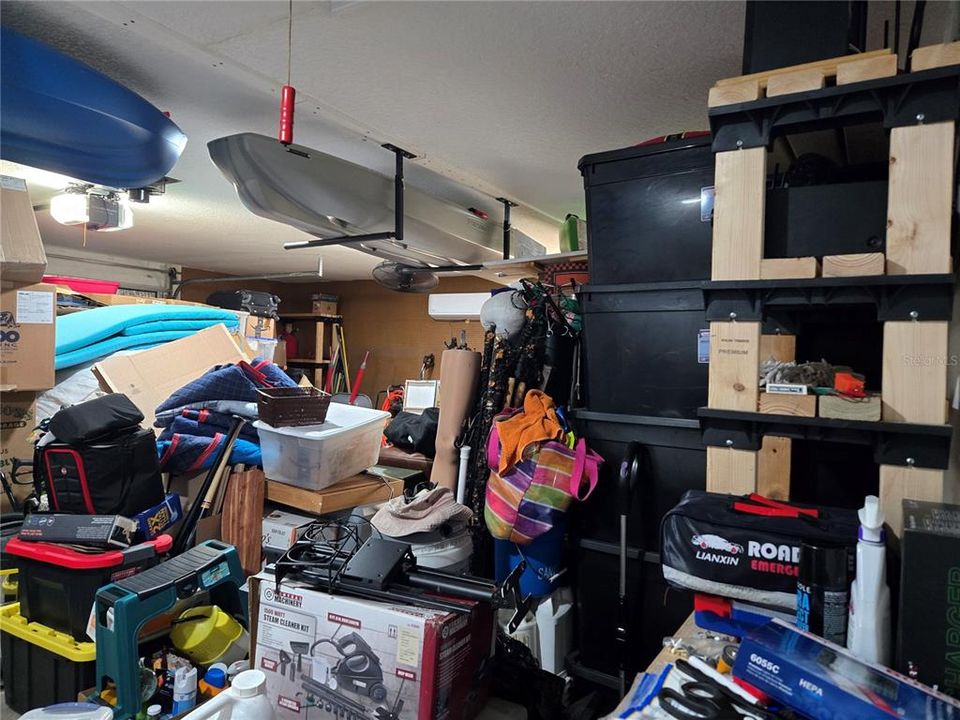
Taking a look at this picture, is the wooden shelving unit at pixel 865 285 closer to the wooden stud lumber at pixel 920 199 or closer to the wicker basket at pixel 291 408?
the wooden stud lumber at pixel 920 199

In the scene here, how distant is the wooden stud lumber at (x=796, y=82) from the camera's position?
3.94ft

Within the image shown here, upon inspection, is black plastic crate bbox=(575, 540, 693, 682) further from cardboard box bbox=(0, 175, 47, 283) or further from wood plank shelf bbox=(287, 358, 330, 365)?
wood plank shelf bbox=(287, 358, 330, 365)

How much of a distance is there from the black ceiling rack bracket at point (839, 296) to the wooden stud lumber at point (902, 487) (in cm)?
29

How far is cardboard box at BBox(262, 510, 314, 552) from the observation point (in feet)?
9.15

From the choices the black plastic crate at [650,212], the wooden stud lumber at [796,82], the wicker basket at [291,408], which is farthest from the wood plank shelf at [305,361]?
the wooden stud lumber at [796,82]

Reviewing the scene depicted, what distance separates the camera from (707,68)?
197cm

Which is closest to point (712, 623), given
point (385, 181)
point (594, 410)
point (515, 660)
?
point (515, 660)

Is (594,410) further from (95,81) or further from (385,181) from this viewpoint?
(95,81)

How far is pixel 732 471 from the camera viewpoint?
51.8 inches

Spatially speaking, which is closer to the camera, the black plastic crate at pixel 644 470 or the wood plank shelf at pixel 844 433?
the wood plank shelf at pixel 844 433

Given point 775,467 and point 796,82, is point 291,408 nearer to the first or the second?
point 775,467

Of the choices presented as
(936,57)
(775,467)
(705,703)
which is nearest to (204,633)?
(705,703)

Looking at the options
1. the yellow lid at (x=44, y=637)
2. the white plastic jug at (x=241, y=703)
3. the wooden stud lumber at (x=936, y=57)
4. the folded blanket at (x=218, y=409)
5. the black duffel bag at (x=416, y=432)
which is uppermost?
the wooden stud lumber at (x=936, y=57)

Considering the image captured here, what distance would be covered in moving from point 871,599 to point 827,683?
0.60ft
